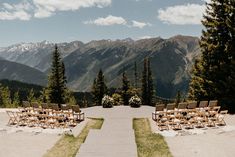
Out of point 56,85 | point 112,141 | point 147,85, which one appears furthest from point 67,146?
point 147,85

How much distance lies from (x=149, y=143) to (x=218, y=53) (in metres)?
19.4

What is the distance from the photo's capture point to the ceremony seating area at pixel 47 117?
84.9 feet

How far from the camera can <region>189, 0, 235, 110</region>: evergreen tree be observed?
3559 cm

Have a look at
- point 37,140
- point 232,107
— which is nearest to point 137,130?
point 37,140

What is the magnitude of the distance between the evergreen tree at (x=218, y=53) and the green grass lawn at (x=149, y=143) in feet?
40.8

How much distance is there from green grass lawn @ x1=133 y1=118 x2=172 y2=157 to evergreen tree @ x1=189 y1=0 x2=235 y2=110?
12441 mm

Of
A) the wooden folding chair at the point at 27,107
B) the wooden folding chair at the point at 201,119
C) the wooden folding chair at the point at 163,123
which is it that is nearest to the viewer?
the wooden folding chair at the point at 163,123

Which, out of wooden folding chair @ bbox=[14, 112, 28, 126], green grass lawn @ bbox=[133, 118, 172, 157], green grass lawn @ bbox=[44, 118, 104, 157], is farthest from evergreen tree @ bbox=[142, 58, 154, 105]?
green grass lawn @ bbox=[44, 118, 104, 157]

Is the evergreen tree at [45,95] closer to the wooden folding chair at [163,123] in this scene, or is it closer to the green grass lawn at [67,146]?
the green grass lawn at [67,146]

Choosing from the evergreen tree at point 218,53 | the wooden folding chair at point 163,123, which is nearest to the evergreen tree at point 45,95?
the evergreen tree at point 218,53

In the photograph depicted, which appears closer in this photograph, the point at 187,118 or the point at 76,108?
the point at 187,118

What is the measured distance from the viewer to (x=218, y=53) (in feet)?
121

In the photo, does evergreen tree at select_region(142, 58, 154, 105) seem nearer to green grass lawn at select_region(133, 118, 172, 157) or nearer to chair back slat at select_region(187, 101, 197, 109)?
chair back slat at select_region(187, 101, 197, 109)

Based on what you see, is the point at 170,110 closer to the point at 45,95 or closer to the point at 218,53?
the point at 218,53
